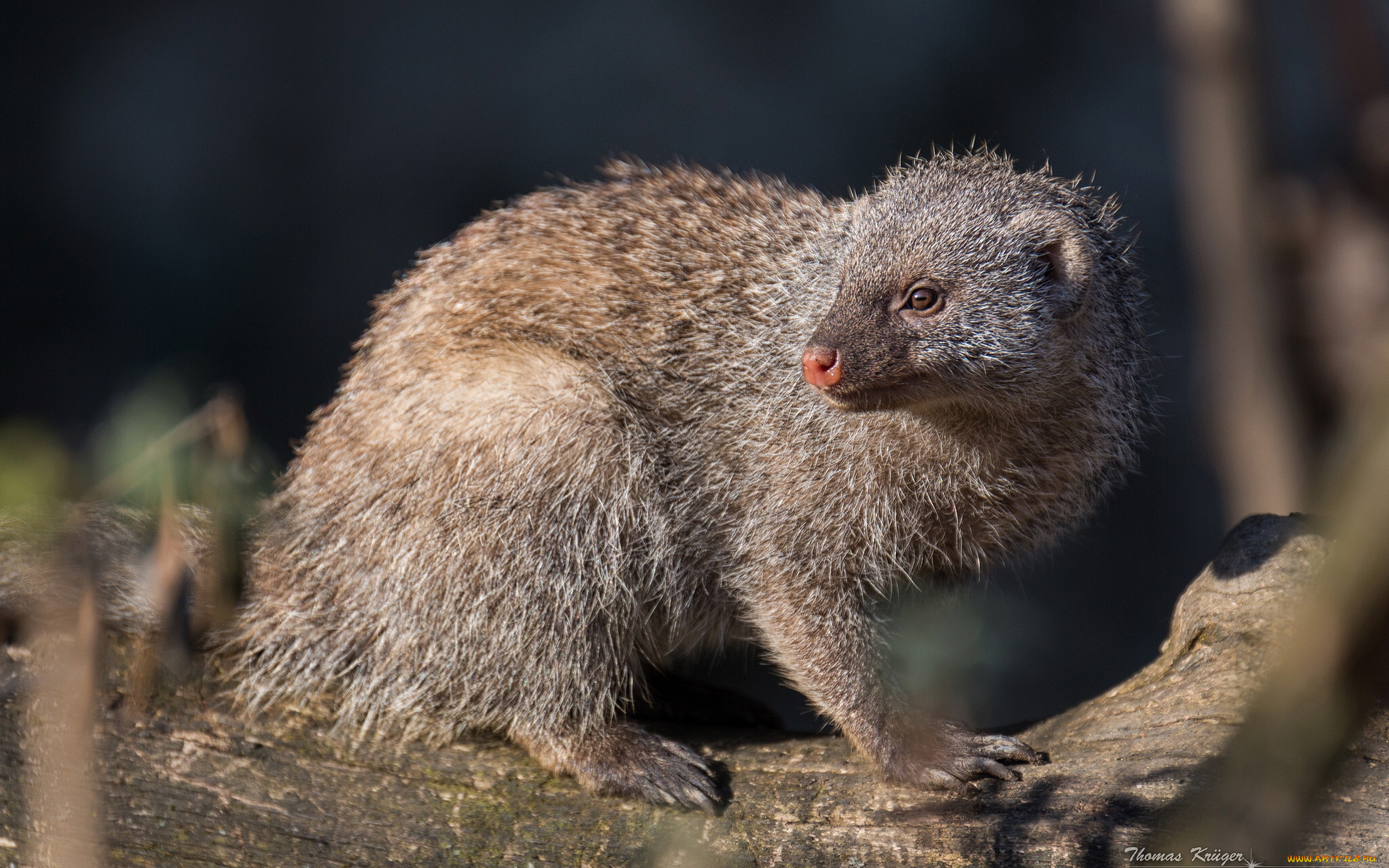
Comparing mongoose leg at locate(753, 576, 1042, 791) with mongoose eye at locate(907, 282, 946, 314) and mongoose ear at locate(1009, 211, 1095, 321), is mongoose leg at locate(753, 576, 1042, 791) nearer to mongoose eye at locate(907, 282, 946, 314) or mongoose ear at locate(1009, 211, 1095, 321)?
mongoose eye at locate(907, 282, 946, 314)

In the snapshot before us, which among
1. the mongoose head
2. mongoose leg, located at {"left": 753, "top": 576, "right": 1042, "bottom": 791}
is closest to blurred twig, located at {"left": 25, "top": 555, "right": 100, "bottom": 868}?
mongoose leg, located at {"left": 753, "top": 576, "right": 1042, "bottom": 791}

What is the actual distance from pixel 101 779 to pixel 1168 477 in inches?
318

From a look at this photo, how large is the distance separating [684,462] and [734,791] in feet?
3.95

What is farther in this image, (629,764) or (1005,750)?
(629,764)

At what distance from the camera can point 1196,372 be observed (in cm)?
859

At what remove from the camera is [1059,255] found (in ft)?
12.1

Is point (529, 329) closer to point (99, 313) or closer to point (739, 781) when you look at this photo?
point (739, 781)

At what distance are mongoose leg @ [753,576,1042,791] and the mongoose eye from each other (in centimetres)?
106

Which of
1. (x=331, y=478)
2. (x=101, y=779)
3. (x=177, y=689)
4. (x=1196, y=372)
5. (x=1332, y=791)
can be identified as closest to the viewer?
(x=1332, y=791)

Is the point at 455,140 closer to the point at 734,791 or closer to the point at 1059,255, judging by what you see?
the point at 1059,255

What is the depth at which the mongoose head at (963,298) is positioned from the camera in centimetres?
340

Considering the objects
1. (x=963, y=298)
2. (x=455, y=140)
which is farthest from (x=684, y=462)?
(x=455, y=140)

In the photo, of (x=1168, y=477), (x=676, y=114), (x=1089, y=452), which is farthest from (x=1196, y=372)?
(x=1089, y=452)

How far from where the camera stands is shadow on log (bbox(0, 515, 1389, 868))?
3133mm
